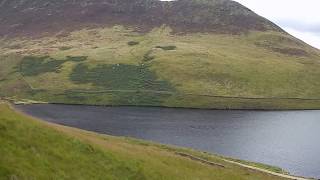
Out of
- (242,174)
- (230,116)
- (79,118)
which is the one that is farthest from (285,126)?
(242,174)

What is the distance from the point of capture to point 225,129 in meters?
149

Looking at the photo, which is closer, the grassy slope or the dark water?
the grassy slope

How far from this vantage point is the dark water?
10994 cm

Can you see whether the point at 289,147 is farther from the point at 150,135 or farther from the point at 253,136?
the point at 150,135

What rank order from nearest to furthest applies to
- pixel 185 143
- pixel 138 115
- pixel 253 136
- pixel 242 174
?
pixel 242 174 < pixel 185 143 < pixel 253 136 < pixel 138 115

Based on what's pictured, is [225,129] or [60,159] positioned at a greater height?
[60,159]

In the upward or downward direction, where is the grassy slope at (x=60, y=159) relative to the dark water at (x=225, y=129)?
upward

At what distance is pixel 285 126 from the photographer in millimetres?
162125

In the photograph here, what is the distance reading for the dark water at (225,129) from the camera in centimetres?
10994

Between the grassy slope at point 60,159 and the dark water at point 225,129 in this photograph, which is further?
the dark water at point 225,129

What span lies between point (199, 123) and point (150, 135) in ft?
110

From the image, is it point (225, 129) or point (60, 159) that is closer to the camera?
point (60, 159)

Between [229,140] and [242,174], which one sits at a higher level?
[242,174]

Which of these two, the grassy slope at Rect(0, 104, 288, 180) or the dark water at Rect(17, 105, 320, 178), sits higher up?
the grassy slope at Rect(0, 104, 288, 180)
